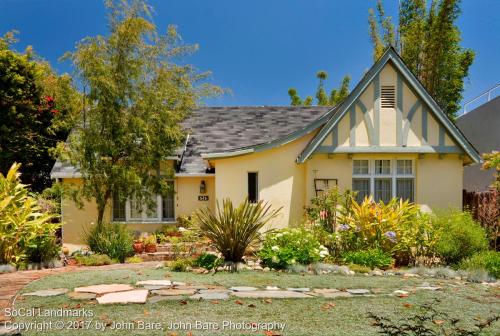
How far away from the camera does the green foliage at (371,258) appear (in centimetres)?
927

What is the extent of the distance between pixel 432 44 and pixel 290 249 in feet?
60.5

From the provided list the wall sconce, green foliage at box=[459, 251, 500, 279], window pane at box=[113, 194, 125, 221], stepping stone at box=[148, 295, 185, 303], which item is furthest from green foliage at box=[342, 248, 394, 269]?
window pane at box=[113, 194, 125, 221]

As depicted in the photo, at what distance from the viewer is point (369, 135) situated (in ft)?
41.0

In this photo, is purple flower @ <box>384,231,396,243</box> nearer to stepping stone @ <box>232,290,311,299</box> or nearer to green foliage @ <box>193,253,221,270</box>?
stepping stone @ <box>232,290,311,299</box>

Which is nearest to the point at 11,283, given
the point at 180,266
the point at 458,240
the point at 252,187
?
the point at 180,266

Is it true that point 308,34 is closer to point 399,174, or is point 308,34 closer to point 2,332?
point 399,174

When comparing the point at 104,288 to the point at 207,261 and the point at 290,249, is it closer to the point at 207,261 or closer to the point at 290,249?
the point at 207,261

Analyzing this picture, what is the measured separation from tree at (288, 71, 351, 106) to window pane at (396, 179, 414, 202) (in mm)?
20621

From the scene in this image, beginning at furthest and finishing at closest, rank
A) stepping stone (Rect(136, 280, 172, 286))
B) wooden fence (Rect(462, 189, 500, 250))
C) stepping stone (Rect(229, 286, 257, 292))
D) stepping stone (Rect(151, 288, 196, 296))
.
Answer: wooden fence (Rect(462, 189, 500, 250)), stepping stone (Rect(136, 280, 172, 286)), stepping stone (Rect(229, 286, 257, 292)), stepping stone (Rect(151, 288, 196, 296))

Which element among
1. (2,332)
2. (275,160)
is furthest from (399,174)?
(2,332)

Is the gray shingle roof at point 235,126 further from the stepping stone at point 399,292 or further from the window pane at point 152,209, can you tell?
the stepping stone at point 399,292

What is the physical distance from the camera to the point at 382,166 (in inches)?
510

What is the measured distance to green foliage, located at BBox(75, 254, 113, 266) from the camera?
32.1ft

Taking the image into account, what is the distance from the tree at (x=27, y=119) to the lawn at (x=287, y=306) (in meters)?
10.8
